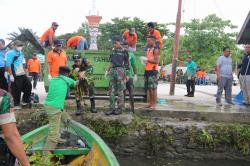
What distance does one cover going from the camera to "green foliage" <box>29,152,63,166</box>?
5.86 metres

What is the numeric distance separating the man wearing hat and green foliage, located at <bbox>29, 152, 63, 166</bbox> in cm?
386

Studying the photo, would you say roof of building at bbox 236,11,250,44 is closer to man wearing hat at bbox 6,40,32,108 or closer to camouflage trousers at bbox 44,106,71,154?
man wearing hat at bbox 6,40,32,108

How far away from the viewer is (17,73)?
9914 millimetres

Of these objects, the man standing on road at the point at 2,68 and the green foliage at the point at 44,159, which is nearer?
the green foliage at the point at 44,159

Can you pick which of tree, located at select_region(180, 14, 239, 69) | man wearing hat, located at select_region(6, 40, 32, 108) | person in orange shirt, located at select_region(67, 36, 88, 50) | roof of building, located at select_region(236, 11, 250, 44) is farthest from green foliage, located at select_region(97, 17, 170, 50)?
man wearing hat, located at select_region(6, 40, 32, 108)

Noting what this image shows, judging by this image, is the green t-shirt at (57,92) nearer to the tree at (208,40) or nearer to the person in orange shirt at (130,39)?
the person in orange shirt at (130,39)

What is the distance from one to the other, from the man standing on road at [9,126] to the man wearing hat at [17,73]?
20.7 ft

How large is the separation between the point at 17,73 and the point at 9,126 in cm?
651

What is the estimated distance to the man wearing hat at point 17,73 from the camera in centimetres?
973

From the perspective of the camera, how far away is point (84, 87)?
9.59 meters

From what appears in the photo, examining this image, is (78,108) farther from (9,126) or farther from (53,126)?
(9,126)

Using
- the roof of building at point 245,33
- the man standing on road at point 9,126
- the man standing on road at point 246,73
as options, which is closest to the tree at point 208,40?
the roof of building at point 245,33

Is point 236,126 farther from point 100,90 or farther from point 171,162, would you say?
point 100,90

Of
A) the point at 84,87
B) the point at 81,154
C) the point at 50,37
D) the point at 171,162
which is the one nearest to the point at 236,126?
the point at 171,162
